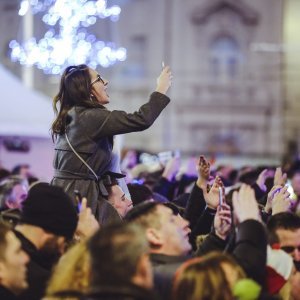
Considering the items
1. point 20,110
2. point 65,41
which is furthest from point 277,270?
point 20,110

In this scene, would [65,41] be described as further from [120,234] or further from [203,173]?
[120,234]

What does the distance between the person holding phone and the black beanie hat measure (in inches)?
43.4

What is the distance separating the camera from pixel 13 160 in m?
16.8

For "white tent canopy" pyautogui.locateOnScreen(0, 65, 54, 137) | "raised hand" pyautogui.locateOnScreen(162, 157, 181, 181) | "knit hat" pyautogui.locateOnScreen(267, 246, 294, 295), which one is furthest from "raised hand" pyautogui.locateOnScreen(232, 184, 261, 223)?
"white tent canopy" pyautogui.locateOnScreen(0, 65, 54, 137)

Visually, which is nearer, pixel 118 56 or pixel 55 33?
pixel 118 56

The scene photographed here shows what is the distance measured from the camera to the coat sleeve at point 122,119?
6074 millimetres

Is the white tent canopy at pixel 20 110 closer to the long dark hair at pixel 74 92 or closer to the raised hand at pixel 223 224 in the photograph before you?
the long dark hair at pixel 74 92

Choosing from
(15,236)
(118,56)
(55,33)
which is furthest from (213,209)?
(55,33)

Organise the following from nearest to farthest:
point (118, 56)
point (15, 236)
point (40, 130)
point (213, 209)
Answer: point (15, 236)
point (213, 209)
point (118, 56)
point (40, 130)

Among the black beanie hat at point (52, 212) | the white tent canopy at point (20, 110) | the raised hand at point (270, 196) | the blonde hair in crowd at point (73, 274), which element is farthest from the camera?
the white tent canopy at point (20, 110)

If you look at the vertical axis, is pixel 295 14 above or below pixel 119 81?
above

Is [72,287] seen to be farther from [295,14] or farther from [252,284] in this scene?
[295,14]

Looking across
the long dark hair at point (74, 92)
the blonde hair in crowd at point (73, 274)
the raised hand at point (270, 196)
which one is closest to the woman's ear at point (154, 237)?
the blonde hair in crowd at point (73, 274)

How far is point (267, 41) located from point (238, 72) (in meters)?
1.79
